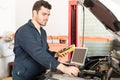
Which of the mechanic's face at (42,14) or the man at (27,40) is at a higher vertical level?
the mechanic's face at (42,14)

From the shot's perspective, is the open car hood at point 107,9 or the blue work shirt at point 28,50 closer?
the open car hood at point 107,9

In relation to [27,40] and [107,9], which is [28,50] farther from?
[107,9]

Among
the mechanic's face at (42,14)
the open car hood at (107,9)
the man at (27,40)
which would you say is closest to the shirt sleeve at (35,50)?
the man at (27,40)

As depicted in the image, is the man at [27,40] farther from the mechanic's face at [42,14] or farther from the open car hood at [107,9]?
the open car hood at [107,9]

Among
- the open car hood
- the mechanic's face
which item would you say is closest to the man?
the mechanic's face

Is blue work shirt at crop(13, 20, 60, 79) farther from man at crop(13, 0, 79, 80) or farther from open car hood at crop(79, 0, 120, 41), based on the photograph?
open car hood at crop(79, 0, 120, 41)

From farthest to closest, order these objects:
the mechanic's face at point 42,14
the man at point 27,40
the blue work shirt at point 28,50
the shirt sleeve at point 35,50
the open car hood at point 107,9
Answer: the mechanic's face at point 42,14 < the man at point 27,40 < the blue work shirt at point 28,50 < the shirt sleeve at point 35,50 < the open car hood at point 107,9

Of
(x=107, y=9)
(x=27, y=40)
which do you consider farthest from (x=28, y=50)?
(x=107, y=9)

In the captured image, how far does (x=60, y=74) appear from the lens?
5.43 ft

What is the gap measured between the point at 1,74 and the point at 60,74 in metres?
1.98

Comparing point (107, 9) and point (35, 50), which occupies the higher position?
point (107, 9)

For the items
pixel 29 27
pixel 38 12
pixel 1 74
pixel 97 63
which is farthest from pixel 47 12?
pixel 1 74

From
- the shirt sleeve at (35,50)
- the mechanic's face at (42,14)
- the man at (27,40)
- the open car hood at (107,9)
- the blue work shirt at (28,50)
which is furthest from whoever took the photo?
the mechanic's face at (42,14)

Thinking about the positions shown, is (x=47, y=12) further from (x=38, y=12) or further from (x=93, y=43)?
(x=93, y=43)
